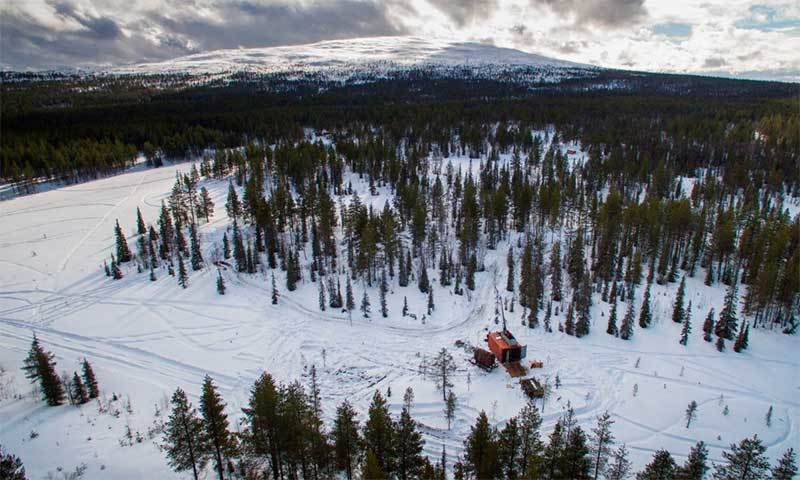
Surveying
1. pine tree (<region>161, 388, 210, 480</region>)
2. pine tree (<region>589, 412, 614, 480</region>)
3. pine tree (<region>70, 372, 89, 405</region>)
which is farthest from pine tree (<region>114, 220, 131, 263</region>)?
pine tree (<region>589, 412, 614, 480</region>)

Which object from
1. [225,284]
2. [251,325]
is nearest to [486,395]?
[251,325]

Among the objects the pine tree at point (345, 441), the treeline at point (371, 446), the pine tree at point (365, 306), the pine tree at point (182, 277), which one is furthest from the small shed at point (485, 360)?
the pine tree at point (182, 277)

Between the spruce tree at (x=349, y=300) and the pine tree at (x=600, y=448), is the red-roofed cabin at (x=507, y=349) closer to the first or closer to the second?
the pine tree at (x=600, y=448)

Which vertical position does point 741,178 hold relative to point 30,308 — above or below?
above

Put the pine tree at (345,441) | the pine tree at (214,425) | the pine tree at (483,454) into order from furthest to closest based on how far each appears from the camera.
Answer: the pine tree at (345,441)
the pine tree at (214,425)
the pine tree at (483,454)

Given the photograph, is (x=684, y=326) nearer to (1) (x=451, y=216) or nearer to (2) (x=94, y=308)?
(1) (x=451, y=216)

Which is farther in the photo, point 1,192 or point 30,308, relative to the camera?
point 1,192
